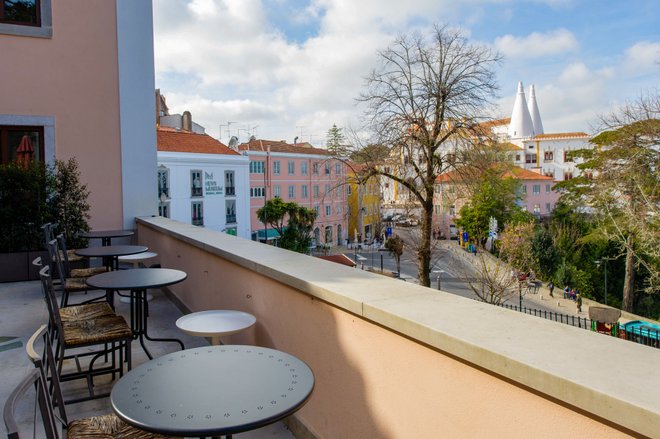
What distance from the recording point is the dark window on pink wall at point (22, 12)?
292 inches

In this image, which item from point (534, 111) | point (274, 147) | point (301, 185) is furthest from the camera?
point (534, 111)

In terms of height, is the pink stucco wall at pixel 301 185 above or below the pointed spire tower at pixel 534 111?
below

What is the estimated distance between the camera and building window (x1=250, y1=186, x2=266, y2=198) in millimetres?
47438

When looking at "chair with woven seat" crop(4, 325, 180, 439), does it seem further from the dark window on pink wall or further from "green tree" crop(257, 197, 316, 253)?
"green tree" crop(257, 197, 316, 253)

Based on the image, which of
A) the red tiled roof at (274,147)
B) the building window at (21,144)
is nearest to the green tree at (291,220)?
the red tiled roof at (274,147)

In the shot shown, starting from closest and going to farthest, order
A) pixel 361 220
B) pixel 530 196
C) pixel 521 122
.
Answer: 1. pixel 361 220
2. pixel 530 196
3. pixel 521 122

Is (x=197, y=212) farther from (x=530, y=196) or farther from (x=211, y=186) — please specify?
(x=530, y=196)

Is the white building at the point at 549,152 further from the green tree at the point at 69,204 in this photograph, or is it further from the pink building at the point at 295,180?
the green tree at the point at 69,204

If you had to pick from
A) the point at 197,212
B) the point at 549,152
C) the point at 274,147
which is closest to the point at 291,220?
the point at 197,212

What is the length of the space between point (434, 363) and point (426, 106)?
19974 mm

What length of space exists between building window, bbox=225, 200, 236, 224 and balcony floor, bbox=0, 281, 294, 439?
35.0 metres

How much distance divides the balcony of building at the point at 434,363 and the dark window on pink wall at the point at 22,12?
6573 mm

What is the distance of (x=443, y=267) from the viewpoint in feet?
136

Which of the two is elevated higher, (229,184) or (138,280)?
(229,184)
